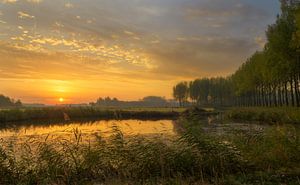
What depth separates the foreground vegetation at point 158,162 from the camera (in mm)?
9180

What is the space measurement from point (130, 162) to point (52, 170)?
2.35m

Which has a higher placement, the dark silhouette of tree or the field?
the dark silhouette of tree

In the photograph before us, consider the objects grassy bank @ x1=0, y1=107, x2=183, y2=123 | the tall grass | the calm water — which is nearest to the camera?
the tall grass

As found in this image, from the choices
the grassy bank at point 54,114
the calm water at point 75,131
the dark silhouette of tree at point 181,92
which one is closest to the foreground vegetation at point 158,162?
the calm water at point 75,131

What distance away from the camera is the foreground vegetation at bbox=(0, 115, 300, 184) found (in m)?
9.18

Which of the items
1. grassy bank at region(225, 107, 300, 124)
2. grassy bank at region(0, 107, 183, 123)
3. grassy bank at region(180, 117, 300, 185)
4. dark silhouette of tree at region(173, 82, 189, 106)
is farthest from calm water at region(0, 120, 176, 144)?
dark silhouette of tree at region(173, 82, 189, 106)

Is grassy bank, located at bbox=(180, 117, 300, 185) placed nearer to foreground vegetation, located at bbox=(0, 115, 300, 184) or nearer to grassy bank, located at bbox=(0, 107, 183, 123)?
foreground vegetation, located at bbox=(0, 115, 300, 184)

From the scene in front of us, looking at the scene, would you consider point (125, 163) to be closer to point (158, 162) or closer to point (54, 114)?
point (158, 162)

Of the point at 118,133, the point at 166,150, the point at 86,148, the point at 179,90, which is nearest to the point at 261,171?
the point at 166,150

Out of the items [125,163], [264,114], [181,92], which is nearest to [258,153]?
[125,163]

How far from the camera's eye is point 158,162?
32.3ft

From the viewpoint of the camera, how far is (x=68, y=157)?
10.3 meters

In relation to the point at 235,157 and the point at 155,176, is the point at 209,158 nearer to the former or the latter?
the point at 235,157

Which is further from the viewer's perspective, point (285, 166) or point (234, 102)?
point (234, 102)
